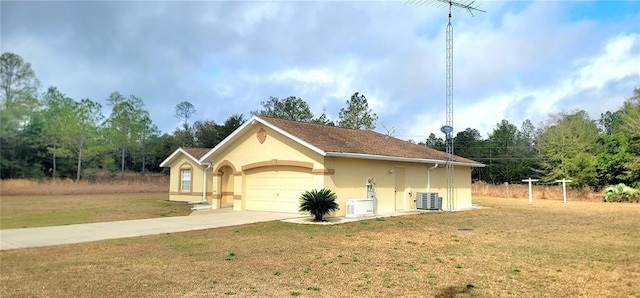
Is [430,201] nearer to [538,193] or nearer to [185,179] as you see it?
[185,179]

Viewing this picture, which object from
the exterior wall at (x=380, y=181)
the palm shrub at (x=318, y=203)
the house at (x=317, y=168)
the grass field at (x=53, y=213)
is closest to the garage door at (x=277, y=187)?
the house at (x=317, y=168)

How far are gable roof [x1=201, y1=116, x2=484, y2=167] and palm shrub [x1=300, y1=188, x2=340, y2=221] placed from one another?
1687mm

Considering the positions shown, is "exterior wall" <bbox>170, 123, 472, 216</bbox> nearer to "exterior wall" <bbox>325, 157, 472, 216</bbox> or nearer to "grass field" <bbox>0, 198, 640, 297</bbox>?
"exterior wall" <bbox>325, 157, 472, 216</bbox>

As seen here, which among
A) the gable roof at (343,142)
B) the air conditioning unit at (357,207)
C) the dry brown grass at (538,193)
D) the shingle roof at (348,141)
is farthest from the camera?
the dry brown grass at (538,193)

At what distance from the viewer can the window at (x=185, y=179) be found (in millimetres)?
28500

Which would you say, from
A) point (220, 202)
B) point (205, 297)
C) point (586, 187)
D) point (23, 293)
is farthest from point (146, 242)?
point (586, 187)

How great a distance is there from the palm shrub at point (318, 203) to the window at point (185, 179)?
14999mm

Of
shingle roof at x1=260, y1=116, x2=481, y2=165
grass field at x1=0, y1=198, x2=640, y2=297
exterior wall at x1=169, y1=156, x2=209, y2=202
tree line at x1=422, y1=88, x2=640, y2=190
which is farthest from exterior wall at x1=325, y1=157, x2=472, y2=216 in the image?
tree line at x1=422, y1=88, x2=640, y2=190

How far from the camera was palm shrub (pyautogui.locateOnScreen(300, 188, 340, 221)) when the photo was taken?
15414mm

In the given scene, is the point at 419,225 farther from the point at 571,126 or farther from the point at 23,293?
the point at 571,126

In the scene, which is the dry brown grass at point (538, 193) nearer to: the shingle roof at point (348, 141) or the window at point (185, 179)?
the shingle roof at point (348, 141)

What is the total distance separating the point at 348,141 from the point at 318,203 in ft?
17.9

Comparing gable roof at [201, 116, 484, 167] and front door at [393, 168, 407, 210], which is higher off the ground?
gable roof at [201, 116, 484, 167]

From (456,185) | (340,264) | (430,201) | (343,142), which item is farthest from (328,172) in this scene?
(456,185)
